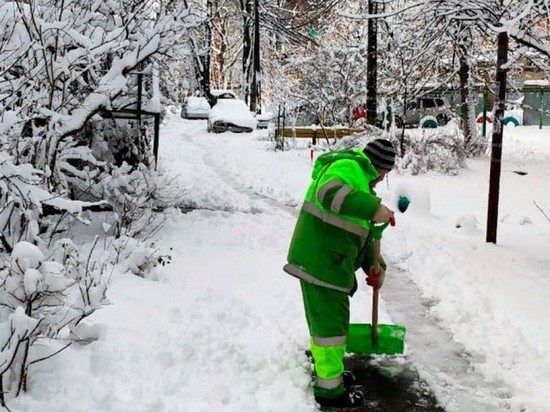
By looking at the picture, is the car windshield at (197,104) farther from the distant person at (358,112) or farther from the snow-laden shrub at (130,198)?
the snow-laden shrub at (130,198)

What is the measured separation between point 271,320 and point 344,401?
4.87 feet

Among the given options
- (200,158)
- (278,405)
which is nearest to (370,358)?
(278,405)

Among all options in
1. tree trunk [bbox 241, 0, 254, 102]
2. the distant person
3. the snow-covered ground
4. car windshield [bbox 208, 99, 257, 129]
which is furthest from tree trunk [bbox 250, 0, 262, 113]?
the snow-covered ground

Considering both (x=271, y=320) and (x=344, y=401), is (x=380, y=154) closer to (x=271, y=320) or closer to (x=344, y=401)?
(x=344, y=401)

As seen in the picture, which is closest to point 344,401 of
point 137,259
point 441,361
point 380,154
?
point 441,361

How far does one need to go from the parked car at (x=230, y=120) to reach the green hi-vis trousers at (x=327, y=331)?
24.7m

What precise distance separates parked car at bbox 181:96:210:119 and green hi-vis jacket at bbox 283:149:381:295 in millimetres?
31184

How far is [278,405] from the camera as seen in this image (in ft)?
13.0

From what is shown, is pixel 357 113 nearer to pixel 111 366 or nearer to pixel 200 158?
pixel 200 158

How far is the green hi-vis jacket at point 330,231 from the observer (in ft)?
12.7

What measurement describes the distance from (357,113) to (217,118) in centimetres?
681

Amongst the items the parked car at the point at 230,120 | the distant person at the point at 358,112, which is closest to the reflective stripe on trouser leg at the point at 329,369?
the distant person at the point at 358,112

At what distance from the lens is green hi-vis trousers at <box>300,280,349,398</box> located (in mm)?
3996

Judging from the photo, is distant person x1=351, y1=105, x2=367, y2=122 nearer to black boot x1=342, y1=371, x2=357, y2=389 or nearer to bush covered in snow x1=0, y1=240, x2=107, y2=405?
black boot x1=342, y1=371, x2=357, y2=389
